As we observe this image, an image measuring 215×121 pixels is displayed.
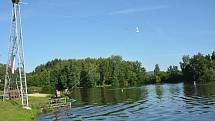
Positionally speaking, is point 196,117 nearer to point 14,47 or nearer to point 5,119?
point 5,119

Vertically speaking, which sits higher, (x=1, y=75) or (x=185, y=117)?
(x=1, y=75)

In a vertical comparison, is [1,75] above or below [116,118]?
above

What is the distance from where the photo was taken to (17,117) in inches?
1827

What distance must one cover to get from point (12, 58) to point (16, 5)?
819 cm

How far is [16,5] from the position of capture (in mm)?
59219

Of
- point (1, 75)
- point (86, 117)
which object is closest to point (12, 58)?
point (86, 117)

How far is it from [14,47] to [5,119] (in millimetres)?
20334

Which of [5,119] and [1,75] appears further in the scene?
[1,75]

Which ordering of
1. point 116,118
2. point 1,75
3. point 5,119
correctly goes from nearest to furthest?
point 5,119 → point 116,118 → point 1,75

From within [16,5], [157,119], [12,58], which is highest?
[16,5]

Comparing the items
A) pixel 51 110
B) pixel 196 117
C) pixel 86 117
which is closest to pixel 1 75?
pixel 51 110

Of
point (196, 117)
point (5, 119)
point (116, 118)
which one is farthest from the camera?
point (116, 118)

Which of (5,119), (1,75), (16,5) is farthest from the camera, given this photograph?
(1,75)

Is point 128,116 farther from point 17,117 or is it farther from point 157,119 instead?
point 17,117
